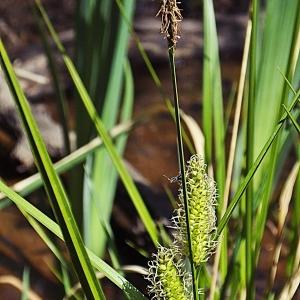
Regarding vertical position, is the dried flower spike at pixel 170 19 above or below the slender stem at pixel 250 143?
above

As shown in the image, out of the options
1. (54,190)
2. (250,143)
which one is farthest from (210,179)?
(54,190)

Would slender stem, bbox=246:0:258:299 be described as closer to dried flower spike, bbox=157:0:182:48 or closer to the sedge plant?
the sedge plant

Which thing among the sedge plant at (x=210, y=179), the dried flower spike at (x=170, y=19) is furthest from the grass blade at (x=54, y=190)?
the dried flower spike at (x=170, y=19)

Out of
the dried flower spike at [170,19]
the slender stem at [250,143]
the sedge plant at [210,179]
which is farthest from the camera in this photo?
the slender stem at [250,143]

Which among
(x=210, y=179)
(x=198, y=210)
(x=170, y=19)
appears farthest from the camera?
(x=210, y=179)

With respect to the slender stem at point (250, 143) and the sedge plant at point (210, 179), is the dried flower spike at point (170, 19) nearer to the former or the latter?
the sedge plant at point (210, 179)

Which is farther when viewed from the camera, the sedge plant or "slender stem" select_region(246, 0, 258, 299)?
"slender stem" select_region(246, 0, 258, 299)

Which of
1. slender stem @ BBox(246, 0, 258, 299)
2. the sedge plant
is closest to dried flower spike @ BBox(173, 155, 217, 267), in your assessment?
the sedge plant

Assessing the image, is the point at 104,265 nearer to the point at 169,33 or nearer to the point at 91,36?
the point at 169,33

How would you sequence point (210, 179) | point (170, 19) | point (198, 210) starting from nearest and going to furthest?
point (170, 19), point (198, 210), point (210, 179)

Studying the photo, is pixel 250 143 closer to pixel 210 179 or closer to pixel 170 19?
pixel 210 179

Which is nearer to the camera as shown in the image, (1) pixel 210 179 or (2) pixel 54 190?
(2) pixel 54 190
